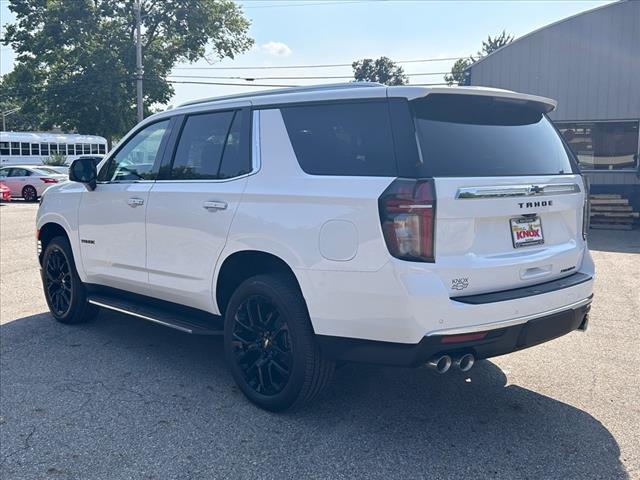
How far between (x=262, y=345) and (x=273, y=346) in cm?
10

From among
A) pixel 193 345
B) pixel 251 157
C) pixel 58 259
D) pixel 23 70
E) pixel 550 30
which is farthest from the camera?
pixel 23 70

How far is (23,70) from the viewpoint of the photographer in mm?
37188

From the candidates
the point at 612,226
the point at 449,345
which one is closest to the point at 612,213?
the point at 612,226

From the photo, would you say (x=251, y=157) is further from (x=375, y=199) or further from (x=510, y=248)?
(x=510, y=248)

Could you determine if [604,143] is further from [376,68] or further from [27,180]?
[376,68]

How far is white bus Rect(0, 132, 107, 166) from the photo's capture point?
3181 centimetres

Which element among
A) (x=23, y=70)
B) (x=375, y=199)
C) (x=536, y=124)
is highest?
(x=23, y=70)

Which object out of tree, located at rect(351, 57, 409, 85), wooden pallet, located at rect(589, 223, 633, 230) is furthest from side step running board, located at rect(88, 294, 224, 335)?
tree, located at rect(351, 57, 409, 85)

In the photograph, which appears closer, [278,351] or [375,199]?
[375,199]

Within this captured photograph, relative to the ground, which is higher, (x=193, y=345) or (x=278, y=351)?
(x=278, y=351)

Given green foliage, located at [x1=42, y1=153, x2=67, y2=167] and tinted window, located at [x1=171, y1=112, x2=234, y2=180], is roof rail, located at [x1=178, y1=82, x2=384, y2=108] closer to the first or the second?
tinted window, located at [x1=171, y1=112, x2=234, y2=180]

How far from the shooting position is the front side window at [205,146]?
172 inches

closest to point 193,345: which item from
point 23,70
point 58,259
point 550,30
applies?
point 58,259

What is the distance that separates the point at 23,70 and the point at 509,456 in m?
40.3
